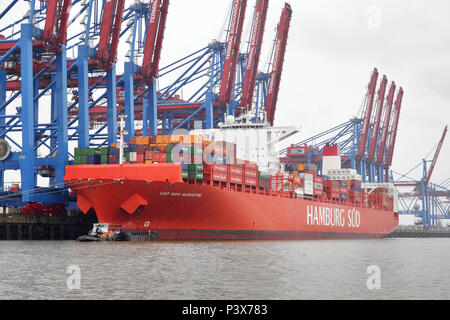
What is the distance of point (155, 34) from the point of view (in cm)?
5366

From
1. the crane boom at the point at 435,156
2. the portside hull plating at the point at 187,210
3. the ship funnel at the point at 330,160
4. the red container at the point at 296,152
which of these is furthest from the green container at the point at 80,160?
the crane boom at the point at 435,156

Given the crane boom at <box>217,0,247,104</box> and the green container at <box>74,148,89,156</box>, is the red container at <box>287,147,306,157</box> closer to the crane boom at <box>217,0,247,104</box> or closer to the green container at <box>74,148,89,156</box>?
the crane boom at <box>217,0,247,104</box>

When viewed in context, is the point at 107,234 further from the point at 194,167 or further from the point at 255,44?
the point at 255,44

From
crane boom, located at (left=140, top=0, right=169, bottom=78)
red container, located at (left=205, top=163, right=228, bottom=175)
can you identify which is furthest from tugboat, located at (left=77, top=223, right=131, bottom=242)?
crane boom, located at (left=140, top=0, right=169, bottom=78)

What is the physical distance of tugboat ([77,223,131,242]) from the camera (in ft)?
126

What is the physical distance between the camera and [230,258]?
28.9 metres

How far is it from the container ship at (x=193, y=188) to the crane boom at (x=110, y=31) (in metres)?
A: 8.77

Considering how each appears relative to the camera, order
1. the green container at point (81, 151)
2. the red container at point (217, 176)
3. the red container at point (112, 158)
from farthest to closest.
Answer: the green container at point (81, 151) → the red container at point (217, 176) → the red container at point (112, 158)

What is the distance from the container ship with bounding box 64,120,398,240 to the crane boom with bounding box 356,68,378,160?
37.9 m

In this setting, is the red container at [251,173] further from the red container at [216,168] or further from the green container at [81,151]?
the green container at [81,151]

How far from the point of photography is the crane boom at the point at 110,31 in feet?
161

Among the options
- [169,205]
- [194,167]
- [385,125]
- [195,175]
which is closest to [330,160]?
[194,167]

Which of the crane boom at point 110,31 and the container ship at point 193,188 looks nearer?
the container ship at point 193,188
